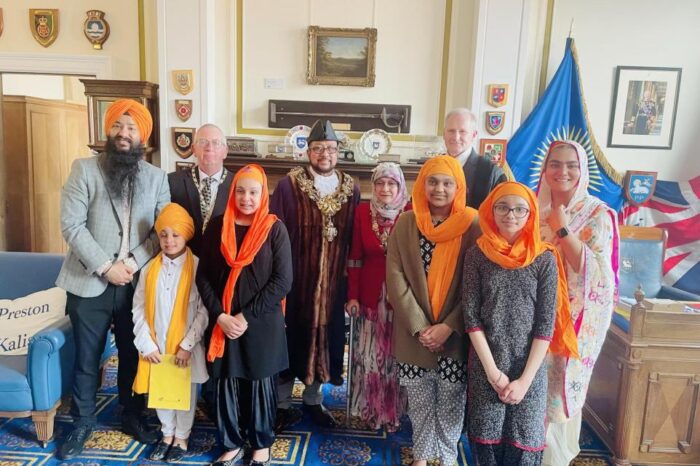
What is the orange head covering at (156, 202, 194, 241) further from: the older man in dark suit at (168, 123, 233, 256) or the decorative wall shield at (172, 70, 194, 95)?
the decorative wall shield at (172, 70, 194, 95)

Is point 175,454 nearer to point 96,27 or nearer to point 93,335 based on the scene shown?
point 93,335

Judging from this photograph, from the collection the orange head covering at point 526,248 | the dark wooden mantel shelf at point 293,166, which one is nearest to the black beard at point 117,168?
the orange head covering at point 526,248

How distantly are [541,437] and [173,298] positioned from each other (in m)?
1.68

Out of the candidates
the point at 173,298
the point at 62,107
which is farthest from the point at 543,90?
the point at 62,107

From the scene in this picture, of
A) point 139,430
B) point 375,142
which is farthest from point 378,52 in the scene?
point 139,430

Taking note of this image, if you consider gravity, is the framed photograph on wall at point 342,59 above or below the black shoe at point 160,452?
above

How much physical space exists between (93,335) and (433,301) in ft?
5.41

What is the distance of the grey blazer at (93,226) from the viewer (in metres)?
2.22

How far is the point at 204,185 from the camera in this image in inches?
101

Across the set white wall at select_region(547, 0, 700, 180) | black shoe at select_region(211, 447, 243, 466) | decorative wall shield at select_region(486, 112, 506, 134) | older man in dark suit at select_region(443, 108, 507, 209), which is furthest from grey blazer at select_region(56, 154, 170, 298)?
white wall at select_region(547, 0, 700, 180)

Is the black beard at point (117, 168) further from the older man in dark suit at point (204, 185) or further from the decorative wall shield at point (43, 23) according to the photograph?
the decorative wall shield at point (43, 23)

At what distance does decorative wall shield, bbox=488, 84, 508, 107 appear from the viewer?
4.25 metres

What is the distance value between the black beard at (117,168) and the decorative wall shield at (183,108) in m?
2.21

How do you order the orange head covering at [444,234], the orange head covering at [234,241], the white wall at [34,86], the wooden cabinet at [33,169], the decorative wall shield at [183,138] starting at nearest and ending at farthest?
the orange head covering at [444,234] < the orange head covering at [234,241] < the decorative wall shield at [183,138] < the wooden cabinet at [33,169] < the white wall at [34,86]
